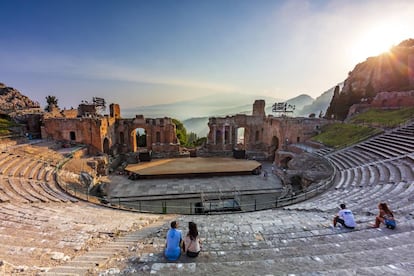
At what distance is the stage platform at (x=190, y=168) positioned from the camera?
22016mm

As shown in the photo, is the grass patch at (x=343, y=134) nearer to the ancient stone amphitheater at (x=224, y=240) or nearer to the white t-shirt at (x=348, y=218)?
the ancient stone amphitheater at (x=224, y=240)

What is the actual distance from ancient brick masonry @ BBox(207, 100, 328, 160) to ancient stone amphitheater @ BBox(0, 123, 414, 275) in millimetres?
16749

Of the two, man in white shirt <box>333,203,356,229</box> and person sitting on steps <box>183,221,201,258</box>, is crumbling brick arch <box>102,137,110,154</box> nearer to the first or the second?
person sitting on steps <box>183,221,201,258</box>

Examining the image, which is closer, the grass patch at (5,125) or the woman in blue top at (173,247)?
the woman in blue top at (173,247)

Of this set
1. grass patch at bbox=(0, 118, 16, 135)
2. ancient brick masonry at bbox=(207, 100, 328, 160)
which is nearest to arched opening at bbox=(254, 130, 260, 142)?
ancient brick masonry at bbox=(207, 100, 328, 160)

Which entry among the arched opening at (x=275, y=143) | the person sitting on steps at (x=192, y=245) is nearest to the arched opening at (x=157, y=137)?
the arched opening at (x=275, y=143)

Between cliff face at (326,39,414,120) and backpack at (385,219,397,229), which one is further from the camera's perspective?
cliff face at (326,39,414,120)

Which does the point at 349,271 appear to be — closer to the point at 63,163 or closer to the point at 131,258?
the point at 131,258

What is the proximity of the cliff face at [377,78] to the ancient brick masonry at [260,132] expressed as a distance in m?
17.7

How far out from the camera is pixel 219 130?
33.5 m

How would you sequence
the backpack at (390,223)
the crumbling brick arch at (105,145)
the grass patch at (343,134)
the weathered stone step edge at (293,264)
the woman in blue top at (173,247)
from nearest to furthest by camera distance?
the weathered stone step edge at (293,264)
the woman in blue top at (173,247)
the backpack at (390,223)
the grass patch at (343,134)
the crumbling brick arch at (105,145)

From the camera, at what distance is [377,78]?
45531 millimetres

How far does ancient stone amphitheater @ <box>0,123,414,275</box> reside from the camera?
446 centimetres

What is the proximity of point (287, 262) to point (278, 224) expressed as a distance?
389 centimetres
